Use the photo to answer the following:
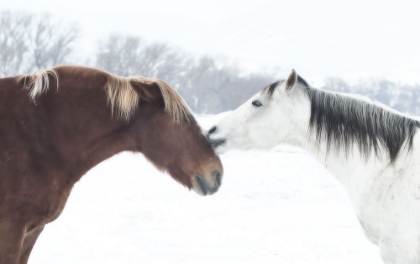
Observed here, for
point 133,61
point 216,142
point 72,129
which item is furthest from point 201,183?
point 133,61

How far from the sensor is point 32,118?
11.1 ft

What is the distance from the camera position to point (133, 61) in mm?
61188

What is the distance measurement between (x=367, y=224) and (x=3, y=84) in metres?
2.35

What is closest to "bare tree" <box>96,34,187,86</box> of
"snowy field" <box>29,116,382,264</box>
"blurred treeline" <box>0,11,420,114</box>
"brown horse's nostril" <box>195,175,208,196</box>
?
"blurred treeline" <box>0,11,420,114</box>

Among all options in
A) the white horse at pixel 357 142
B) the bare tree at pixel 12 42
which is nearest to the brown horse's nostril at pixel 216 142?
the white horse at pixel 357 142

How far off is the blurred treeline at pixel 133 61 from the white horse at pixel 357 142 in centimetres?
5457

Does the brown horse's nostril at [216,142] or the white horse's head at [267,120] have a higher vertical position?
the white horse's head at [267,120]

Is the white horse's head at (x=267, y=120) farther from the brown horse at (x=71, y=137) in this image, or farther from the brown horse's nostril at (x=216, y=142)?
the brown horse at (x=71, y=137)

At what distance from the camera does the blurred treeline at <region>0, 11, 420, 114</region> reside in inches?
2359

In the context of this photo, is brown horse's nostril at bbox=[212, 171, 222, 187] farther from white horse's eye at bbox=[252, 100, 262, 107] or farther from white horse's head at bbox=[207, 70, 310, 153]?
white horse's eye at bbox=[252, 100, 262, 107]

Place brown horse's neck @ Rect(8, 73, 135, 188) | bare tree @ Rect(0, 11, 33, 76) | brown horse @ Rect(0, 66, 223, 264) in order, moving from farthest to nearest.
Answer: bare tree @ Rect(0, 11, 33, 76)
brown horse's neck @ Rect(8, 73, 135, 188)
brown horse @ Rect(0, 66, 223, 264)

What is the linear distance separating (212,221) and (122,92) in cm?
480

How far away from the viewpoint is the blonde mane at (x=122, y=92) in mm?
3547

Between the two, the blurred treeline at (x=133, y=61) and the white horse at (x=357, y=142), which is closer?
the white horse at (x=357, y=142)
